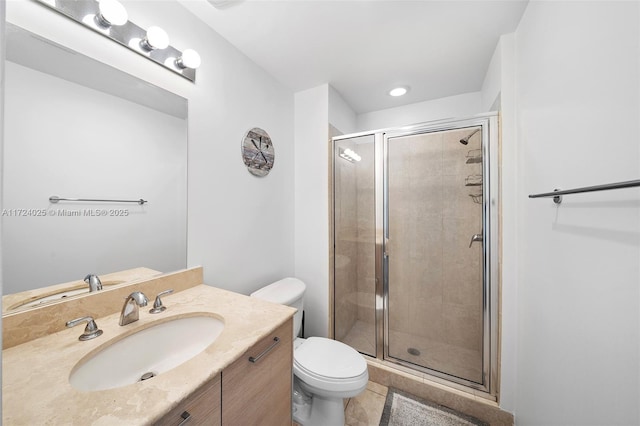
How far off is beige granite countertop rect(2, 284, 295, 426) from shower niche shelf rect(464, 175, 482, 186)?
58.4 inches

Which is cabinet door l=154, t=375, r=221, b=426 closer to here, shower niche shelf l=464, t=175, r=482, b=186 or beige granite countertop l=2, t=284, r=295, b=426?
beige granite countertop l=2, t=284, r=295, b=426

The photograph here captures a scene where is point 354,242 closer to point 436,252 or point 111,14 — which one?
point 436,252

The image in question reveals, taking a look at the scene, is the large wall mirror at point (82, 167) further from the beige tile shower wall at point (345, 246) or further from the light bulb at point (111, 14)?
the beige tile shower wall at point (345, 246)

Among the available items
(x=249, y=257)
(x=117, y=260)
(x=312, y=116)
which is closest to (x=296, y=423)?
(x=249, y=257)

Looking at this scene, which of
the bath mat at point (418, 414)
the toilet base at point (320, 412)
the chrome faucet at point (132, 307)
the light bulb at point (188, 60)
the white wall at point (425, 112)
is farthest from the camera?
the white wall at point (425, 112)

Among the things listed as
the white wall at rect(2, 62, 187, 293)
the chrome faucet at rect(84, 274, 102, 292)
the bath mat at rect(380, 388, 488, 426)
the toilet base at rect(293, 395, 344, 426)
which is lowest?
the bath mat at rect(380, 388, 488, 426)

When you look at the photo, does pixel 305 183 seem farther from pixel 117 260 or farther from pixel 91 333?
pixel 91 333

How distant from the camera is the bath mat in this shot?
141 centimetres

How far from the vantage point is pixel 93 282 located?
3.07ft

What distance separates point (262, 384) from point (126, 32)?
4.98 feet

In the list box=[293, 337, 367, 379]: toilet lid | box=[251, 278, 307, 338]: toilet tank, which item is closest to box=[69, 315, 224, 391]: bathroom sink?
box=[251, 278, 307, 338]: toilet tank

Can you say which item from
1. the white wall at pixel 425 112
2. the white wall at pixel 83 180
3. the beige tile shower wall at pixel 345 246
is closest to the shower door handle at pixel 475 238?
the beige tile shower wall at pixel 345 246

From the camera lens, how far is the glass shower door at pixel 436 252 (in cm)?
164

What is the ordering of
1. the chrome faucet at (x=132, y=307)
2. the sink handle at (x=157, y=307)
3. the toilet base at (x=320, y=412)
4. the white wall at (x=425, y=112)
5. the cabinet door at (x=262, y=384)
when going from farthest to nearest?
1. the white wall at (x=425, y=112)
2. the toilet base at (x=320, y=412)
3. the sink handle at (x=157, y=307)
4. the chrome faucet at (x=132, y=307)
5. the cabinet door at (x=262, y=384)
